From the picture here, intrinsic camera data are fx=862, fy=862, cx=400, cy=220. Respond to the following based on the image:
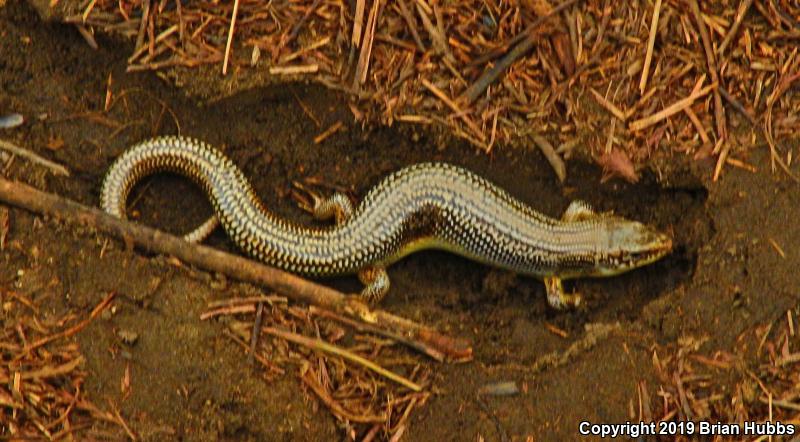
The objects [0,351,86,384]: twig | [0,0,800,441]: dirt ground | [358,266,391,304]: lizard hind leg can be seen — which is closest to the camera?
[0,351,86,384]: twig

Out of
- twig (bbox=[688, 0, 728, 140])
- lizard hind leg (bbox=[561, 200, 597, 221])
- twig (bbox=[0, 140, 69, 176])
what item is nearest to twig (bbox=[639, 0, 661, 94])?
twig (bbox=[688, 0, 728, 140])

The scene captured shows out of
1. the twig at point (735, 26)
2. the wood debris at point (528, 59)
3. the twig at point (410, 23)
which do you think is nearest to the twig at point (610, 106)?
the wood debris at point (528, 59)

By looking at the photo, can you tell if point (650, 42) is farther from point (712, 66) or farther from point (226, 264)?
point (226, 264)

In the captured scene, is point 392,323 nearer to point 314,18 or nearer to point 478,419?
point 478,419

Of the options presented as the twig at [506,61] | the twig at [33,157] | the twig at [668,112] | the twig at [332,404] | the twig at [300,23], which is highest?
the twig at [300,23]

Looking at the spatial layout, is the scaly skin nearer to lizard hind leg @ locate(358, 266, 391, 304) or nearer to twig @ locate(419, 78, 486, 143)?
lizard hind leg @ locate(358, 266, 391, 304)

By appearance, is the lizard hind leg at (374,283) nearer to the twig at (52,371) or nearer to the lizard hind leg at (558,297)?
the lizard hind leg at (558,297)

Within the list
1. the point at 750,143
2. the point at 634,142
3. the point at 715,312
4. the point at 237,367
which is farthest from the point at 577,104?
the point at 237,367
